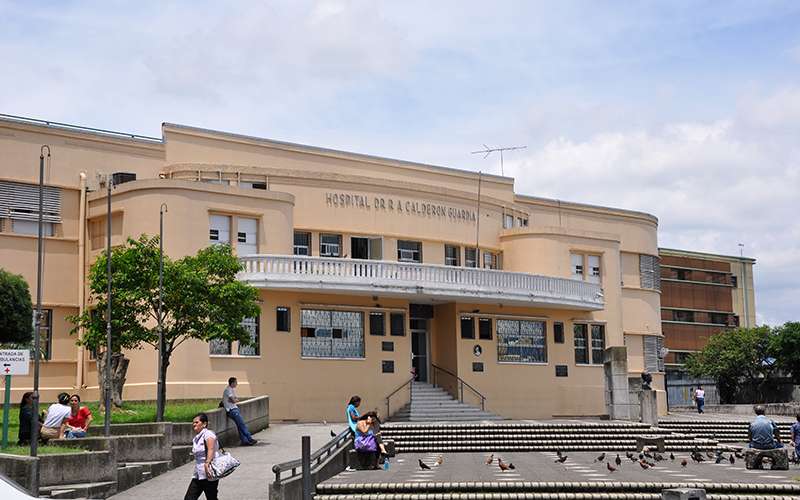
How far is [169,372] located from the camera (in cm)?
3031

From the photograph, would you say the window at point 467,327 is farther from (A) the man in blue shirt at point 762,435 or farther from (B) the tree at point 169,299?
(A) the man in blue shirt at point 762,435

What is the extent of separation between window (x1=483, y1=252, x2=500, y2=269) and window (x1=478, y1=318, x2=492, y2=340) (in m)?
3.54

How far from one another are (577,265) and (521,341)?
5564mm

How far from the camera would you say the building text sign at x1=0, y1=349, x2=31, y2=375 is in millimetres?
17188

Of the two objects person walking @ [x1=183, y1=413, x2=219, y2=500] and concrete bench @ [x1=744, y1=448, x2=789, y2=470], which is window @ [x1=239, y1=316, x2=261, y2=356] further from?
person walking @ [x1=183, y1=413, x2=219, y2=500]

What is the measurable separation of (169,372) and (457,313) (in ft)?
35.1

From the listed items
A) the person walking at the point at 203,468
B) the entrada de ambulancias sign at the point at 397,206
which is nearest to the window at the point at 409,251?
the entrada de ambulancias sign at the point at 397,206

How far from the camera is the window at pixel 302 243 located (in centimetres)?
3528

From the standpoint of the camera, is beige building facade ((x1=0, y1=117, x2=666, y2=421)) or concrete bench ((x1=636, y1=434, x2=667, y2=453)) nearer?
concrete bench ((x1=636, y1=434, x2=667, y2=453))

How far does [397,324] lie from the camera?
35.4 m

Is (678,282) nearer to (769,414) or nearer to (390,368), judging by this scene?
(769,414)

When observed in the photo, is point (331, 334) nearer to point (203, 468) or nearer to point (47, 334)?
point (47, 334)

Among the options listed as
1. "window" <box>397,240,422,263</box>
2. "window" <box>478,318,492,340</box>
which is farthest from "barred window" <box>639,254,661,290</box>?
"window" <box>397,240,422,263</box>

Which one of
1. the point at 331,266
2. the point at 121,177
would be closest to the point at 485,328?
the point at 331,266
